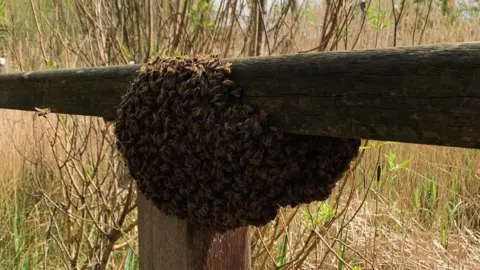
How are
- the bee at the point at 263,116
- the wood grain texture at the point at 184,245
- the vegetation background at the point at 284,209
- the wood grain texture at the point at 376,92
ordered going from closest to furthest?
the wood grain texture at the point at 376,92
the bee at the point at 263,116
the wood grain texture at the point at 184,245
the vegetation background at the point at 284,209

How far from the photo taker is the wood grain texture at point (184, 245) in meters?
1.20

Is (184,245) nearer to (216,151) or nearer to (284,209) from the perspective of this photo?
(216,151)

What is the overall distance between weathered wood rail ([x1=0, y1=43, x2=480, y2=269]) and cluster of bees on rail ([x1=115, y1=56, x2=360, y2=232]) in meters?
0.05

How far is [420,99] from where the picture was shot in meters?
0.72

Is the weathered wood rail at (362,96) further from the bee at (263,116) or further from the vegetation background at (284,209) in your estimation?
the vegetation background at (284,209)

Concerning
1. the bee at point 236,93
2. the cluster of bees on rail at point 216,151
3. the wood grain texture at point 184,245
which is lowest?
the wood grain texture at point 184,245

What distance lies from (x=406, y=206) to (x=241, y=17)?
5.36 ft

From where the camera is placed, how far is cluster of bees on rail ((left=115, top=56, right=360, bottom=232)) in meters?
0.92

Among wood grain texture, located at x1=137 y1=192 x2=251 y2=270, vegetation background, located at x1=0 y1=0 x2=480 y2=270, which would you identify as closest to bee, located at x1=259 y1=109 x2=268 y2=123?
wood grain texture, located at x1=137 y1=192 x2=251 y2=270

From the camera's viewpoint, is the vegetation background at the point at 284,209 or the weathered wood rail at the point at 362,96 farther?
the vegetation background at the point at 284,209

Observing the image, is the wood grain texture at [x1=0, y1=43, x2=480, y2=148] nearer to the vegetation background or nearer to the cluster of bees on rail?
the cluster of bees on rail

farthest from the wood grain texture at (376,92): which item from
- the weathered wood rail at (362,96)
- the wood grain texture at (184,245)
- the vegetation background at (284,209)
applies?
the vegetation background at (284,209)

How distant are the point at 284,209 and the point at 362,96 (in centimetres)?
153

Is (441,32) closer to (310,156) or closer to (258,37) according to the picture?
(258,37)
